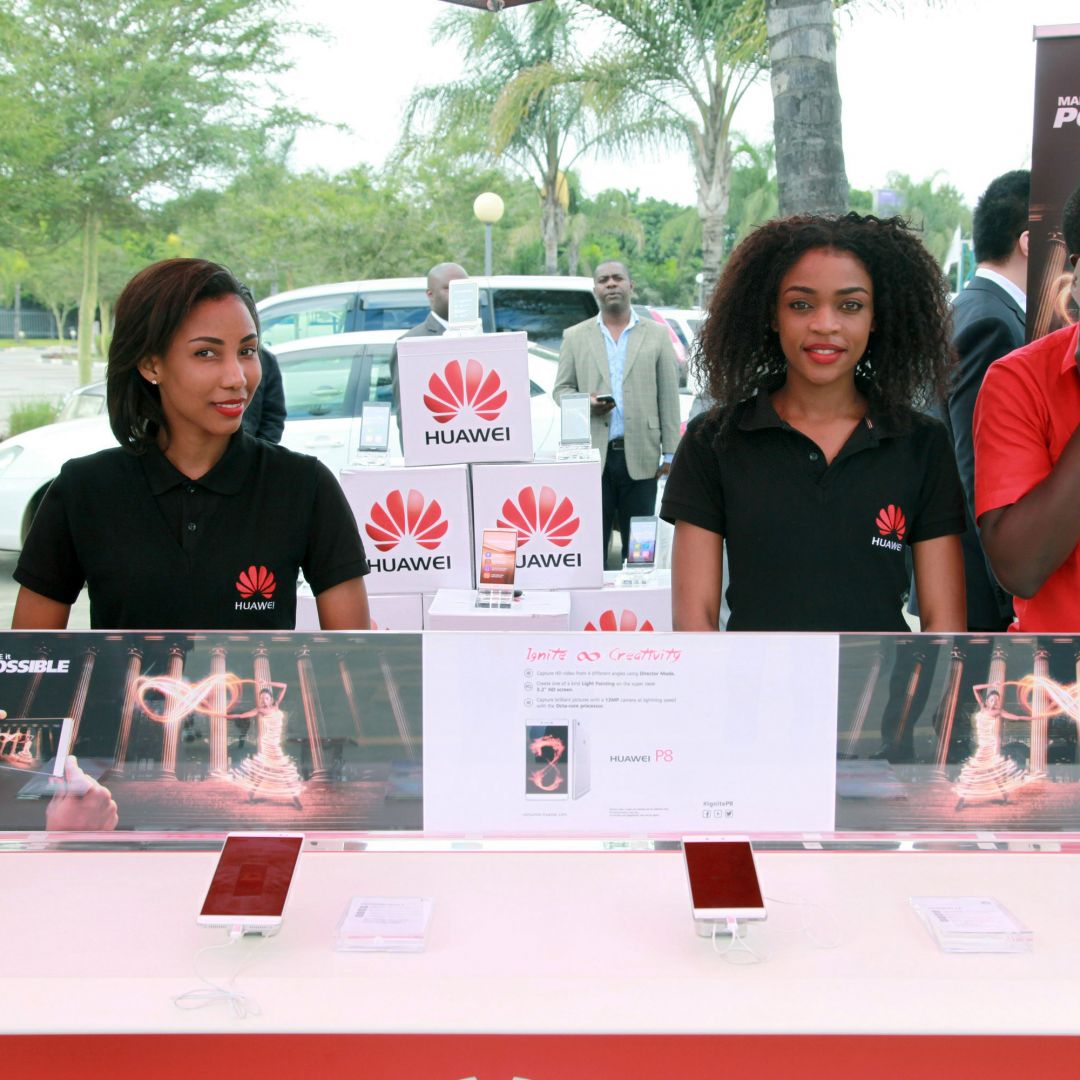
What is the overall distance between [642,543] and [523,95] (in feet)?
42.1

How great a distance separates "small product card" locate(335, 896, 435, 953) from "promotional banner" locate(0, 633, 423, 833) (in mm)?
160

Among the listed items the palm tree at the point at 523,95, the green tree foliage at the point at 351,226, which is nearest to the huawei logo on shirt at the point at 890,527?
the palm tree at the point at 523,95

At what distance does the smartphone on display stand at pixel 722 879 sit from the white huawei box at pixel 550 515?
262 cm

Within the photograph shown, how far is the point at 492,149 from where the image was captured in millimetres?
17734

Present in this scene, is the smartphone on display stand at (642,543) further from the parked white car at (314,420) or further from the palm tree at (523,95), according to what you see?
the palm tree at (523,95)

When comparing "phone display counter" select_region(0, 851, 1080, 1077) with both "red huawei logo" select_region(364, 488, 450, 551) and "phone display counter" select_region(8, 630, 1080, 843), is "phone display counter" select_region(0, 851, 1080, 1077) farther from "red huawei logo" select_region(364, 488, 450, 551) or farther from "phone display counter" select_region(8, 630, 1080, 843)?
"red huawei logo" select_region(364, 488, 450, 551)

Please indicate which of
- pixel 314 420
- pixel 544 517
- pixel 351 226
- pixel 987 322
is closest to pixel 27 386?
pixel 351 226

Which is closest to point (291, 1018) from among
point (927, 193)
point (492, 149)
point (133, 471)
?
point (133, 471)

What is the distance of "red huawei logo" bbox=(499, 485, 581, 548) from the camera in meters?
4.09

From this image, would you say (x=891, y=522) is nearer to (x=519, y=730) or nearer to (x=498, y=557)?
(x=519, y=730)

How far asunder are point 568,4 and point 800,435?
1266cm

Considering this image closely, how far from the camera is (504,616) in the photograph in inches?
146

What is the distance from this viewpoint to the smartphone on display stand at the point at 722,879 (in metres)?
1.31

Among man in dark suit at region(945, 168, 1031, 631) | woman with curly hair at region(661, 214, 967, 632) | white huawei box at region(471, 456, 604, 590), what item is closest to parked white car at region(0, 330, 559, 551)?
white huawei box at region(471, 456, 604, 590)
